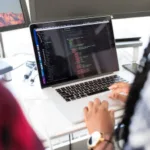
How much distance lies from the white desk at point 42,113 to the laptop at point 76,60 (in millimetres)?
32

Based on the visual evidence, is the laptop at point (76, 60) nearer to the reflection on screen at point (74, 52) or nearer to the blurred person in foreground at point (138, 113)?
the reflection on screen at point (74, 52)

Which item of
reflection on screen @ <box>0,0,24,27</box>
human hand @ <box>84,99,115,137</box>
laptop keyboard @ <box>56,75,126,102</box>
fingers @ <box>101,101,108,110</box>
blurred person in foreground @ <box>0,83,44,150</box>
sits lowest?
human hand @ <box>84,99,115,137</box>

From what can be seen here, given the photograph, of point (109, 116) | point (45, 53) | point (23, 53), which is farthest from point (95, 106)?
point (23, 53)

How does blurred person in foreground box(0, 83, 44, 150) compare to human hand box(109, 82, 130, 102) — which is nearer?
blurred person in foreground box(0, 83, 44, 150)

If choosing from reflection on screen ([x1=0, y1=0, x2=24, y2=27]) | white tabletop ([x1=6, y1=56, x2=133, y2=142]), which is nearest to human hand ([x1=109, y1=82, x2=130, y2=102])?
white tabletop ([x1=6, y1=56, x2=133, y2=142])

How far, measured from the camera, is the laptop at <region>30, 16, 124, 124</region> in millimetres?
933

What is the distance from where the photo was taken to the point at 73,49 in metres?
1.02

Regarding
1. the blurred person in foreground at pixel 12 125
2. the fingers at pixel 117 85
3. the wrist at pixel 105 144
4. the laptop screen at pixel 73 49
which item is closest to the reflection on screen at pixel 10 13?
the laptop screen at pixel 73 49

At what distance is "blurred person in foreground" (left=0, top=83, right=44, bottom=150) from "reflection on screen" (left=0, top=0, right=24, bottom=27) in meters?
0.74

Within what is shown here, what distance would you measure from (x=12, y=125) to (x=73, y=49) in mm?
697

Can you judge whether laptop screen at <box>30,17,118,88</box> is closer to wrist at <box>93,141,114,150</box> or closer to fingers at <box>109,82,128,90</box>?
fingers at <box>109,82,128,90</box>

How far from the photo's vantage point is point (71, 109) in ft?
2.73

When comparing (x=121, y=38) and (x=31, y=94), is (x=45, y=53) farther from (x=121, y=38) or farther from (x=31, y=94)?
(x=121, y=38)

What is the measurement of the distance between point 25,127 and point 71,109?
460 millimetres
